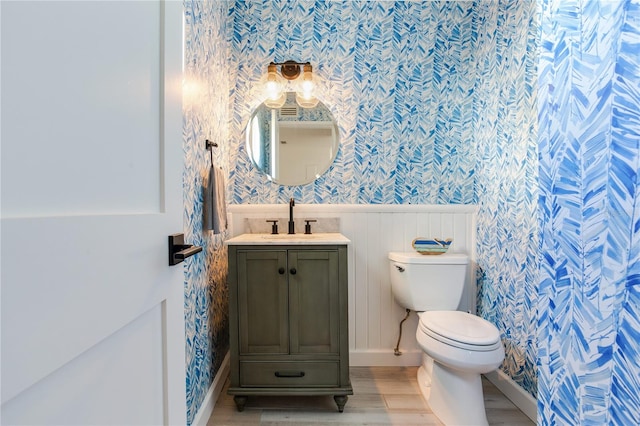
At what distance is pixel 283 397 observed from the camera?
1.85m

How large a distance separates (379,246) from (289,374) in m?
1.04

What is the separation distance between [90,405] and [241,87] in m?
2.14

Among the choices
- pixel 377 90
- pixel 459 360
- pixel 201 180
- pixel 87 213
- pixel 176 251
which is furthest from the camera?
pixel 377 90

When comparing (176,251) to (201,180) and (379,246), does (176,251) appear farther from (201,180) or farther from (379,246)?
(379,246)

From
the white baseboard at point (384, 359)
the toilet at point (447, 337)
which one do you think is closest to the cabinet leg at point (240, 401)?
the white baseboard at point (384, 359)

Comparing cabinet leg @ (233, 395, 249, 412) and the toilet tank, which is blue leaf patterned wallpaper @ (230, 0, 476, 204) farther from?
cabinet leg @ (233, 395, 249, 412)

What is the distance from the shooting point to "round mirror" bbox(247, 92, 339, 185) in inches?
88.4

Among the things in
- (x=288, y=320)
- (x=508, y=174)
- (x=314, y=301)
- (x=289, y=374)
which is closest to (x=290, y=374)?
(x=289, y=374)

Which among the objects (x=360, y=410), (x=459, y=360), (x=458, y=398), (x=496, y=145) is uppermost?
(x=496, y=145)

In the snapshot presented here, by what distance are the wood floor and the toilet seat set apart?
459 mm

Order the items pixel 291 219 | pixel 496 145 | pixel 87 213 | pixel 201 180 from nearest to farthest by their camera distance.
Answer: pixel 87 213, pixel 201 180, pixel 496 145, pixel 291 219

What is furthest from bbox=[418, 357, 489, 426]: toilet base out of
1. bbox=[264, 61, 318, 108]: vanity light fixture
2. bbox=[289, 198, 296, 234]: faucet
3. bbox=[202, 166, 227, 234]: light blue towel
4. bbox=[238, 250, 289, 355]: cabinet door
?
bbox=[264, 61, 318, 108]: vanity light fixture

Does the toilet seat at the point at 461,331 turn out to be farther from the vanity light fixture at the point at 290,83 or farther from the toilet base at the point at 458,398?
the vanity light fixture at the point at 290,83

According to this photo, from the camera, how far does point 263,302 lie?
172 centimetres
